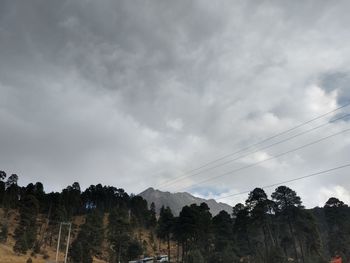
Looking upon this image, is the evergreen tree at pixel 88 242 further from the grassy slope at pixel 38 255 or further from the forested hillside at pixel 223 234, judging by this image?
the grassy slope at pixel 38 255

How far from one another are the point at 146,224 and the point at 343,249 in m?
77.6

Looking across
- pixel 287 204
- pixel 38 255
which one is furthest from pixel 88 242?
pixel 287 204

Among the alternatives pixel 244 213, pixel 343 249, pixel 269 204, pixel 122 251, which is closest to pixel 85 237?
pixel 122 251

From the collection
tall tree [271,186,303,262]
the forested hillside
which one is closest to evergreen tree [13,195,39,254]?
the forested hillside

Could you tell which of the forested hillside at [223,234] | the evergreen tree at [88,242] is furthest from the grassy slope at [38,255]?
the evergreen tree at [88,242]

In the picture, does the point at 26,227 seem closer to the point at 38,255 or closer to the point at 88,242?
the point at 38,255

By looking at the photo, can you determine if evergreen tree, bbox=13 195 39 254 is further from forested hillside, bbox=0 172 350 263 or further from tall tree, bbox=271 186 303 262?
tall tree, bbox=271 186 303 262

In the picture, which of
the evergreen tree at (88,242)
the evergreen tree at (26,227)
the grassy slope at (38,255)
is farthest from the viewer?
the evergreen tree at (88,242)

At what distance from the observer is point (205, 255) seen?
70.1 meters

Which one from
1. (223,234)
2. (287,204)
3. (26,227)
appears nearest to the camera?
(287,204)

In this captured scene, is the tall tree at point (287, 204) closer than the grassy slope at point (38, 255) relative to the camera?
No

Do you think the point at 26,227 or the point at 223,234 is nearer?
the point at 26,227

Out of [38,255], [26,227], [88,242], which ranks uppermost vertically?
[26,227]

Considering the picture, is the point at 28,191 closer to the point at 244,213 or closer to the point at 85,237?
the point at 85,237
